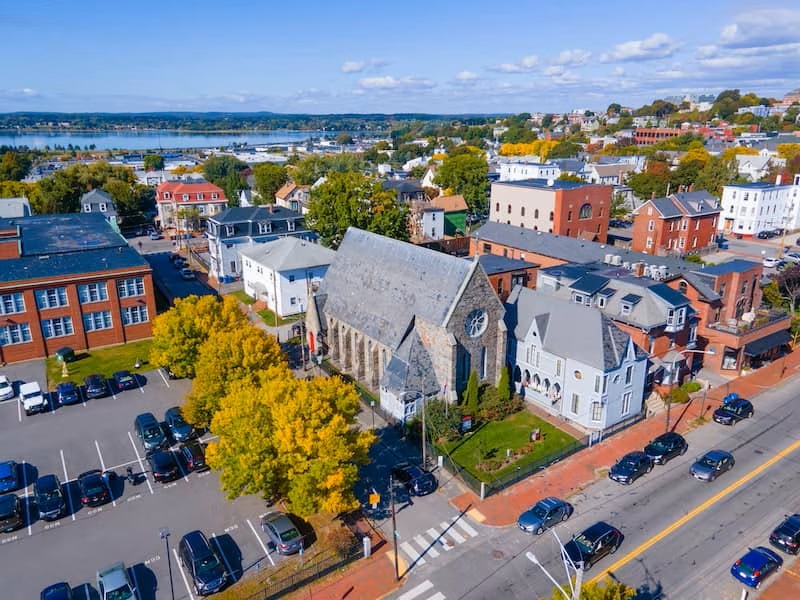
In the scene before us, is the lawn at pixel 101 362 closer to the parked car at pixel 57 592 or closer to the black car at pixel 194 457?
the black car at pixel 194 457

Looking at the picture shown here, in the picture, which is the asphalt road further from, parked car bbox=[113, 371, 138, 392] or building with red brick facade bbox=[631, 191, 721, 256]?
building with red brick facade bbox=[631, 191, 721, 256]

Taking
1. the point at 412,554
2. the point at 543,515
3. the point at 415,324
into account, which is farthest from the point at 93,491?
the point at 543,515

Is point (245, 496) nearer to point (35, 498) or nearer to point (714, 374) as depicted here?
A: point (35, 498)

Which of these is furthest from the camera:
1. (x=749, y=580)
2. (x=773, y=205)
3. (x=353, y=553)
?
(x=773, y=205)

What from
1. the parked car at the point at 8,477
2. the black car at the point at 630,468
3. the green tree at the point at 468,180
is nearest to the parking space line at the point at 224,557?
the parked car at the point at 8,477

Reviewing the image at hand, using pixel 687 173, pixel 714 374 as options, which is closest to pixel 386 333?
pixel 714 374

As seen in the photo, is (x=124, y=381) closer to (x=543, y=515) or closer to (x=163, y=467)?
(x=163, y=467)

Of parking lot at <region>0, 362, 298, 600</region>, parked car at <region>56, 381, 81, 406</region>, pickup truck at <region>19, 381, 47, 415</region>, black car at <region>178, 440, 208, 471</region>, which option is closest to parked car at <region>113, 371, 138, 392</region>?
parked car at <region>56, 381, 81, 406</region>
